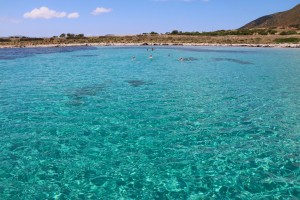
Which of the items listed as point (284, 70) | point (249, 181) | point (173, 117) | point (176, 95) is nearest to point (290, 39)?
point (284, 70)

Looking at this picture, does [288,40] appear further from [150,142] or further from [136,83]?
[150,142]

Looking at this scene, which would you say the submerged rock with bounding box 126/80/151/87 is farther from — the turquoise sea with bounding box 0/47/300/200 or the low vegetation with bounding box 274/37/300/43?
the low vegetation with bounding box 274/37/300/43

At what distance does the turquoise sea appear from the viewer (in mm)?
10938

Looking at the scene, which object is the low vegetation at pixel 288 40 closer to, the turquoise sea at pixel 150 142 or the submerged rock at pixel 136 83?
the turquoise sea at pixel 150 142

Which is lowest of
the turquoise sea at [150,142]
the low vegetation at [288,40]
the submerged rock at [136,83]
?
the turquoise sea at [150,142]

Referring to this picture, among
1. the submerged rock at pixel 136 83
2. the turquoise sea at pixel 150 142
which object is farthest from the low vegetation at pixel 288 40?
the submerged rock at pixel 136 83

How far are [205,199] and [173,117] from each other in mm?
8902

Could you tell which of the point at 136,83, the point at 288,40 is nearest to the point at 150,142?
the point at 136,83

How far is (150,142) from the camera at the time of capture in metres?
15.0

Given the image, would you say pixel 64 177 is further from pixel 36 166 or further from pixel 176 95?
pixel 176 95

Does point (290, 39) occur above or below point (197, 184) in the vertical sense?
above

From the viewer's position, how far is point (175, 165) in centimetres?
1255

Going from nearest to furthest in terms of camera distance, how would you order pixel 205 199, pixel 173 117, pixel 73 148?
pixel 205 199
pixel 73 148
pixel 173 117

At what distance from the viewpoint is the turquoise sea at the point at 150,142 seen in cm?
1094
